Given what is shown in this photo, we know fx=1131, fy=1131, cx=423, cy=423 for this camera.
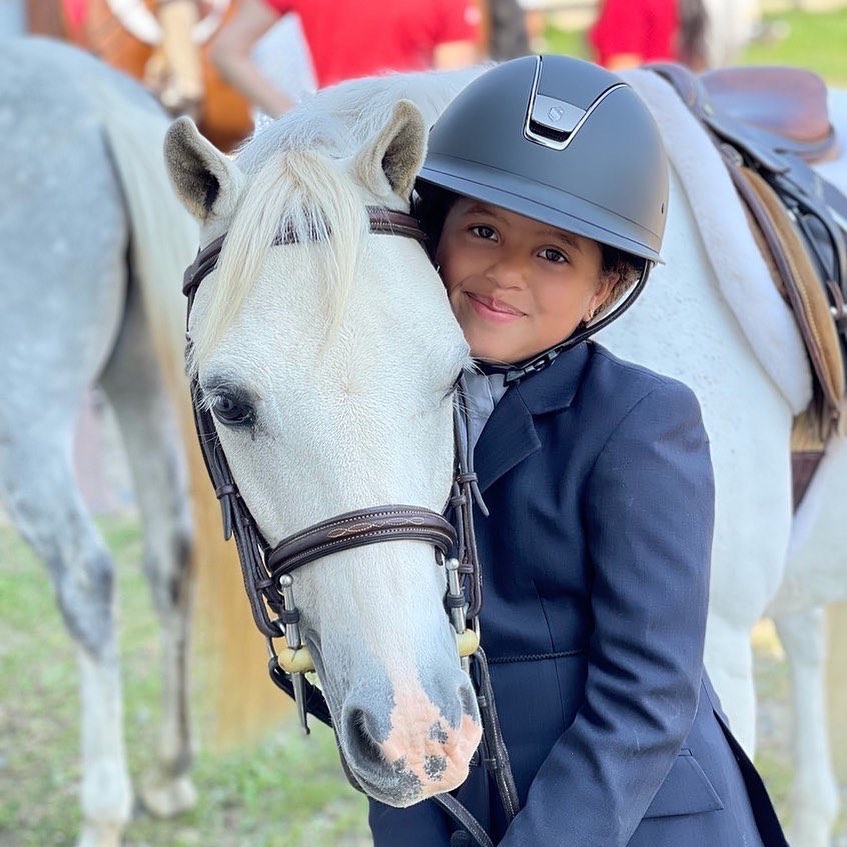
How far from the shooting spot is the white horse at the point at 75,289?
313 centimetres

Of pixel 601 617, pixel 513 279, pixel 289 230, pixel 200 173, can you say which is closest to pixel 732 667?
pixel 601 617

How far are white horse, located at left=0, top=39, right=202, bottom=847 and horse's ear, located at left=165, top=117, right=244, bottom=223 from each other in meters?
1.76

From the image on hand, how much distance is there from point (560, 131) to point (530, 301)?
0.75ft

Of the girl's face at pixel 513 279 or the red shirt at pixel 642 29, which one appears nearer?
the girl's face at pixel 513 279

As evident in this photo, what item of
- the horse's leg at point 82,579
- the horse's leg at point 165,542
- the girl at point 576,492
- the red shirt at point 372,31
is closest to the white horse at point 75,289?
the horse's leg at point 82,579

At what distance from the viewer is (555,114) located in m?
1.52

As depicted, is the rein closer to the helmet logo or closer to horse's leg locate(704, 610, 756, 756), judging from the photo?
the helmet logo

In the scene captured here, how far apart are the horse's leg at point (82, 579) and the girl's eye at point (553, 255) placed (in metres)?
1.99

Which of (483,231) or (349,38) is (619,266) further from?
(349,38)


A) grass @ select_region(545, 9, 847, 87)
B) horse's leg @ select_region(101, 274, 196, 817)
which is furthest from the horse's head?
grass @ select_region(545, 9, 847, 87)

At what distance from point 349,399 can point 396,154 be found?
37 centimetres

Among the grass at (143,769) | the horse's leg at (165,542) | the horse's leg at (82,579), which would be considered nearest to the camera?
the horse's leg at (82,579)

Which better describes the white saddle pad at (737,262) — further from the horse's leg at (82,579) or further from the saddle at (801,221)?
the horse's leg at (82,579)

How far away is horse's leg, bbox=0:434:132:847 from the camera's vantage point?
3.12m
